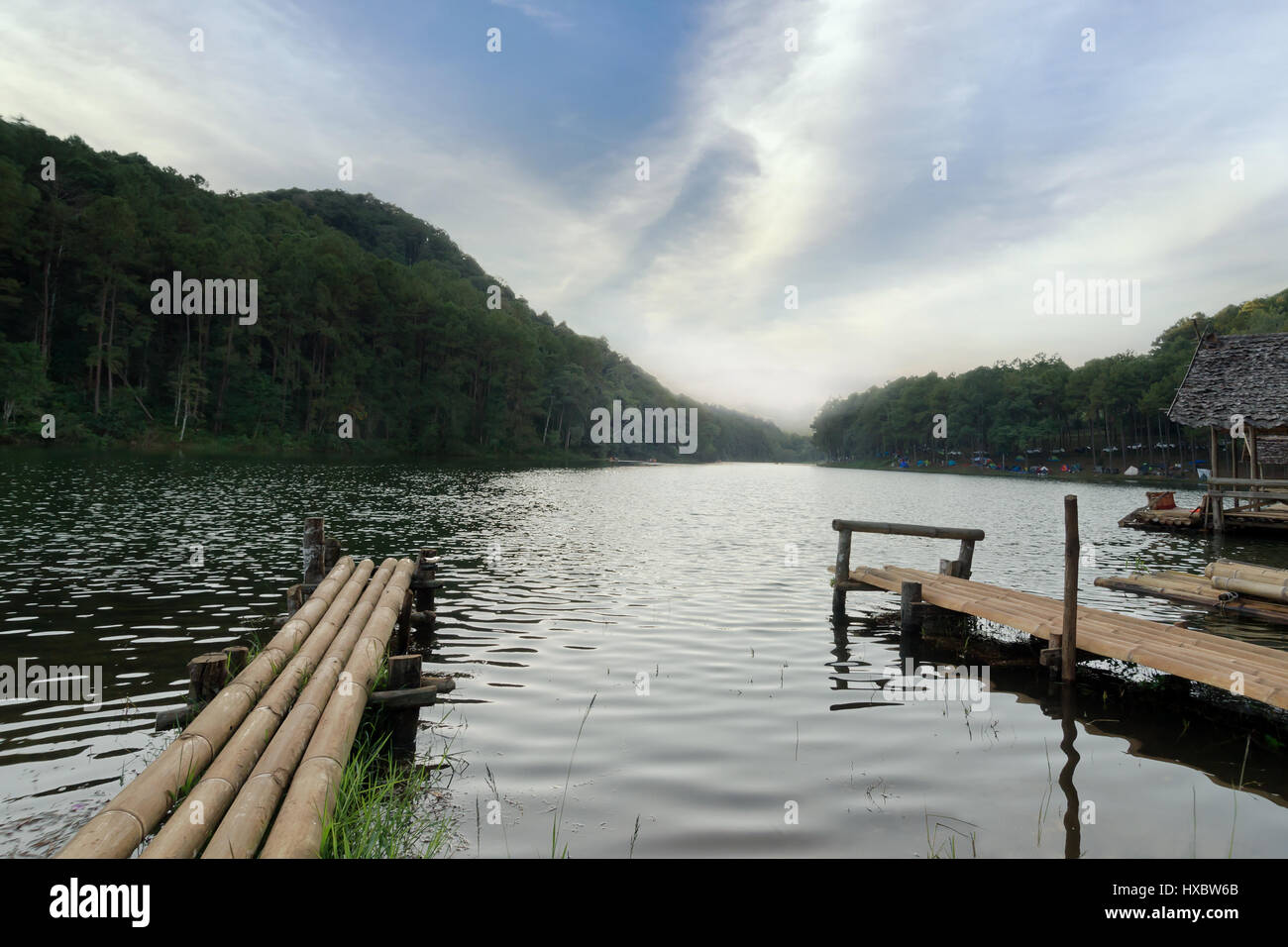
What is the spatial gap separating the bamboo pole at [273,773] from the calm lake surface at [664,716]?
4.06 feet

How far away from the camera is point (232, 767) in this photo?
4520 millimetres

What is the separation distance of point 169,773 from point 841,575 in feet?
38.9

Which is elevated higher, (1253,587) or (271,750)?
(271,750)

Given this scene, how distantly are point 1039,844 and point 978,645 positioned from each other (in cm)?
695

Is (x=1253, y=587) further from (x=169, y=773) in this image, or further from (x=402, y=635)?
(x=169, y=773)

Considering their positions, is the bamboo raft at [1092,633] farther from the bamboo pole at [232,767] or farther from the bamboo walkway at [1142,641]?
the bamboo pole at [232,767]

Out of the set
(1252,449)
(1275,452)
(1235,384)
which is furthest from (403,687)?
(1275,452)

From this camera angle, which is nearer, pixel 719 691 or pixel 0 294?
pixel 719 691

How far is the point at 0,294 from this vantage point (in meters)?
63.2

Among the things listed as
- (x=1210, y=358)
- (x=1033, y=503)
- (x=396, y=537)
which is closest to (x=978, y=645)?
(x=396, y=537)

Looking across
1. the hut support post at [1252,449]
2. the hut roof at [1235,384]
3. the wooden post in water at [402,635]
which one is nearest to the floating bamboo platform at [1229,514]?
the hut support post at [1252,449]

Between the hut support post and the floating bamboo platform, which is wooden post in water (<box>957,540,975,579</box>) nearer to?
the floating bamboo platform

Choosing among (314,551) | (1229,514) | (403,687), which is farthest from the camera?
(1229,514)
